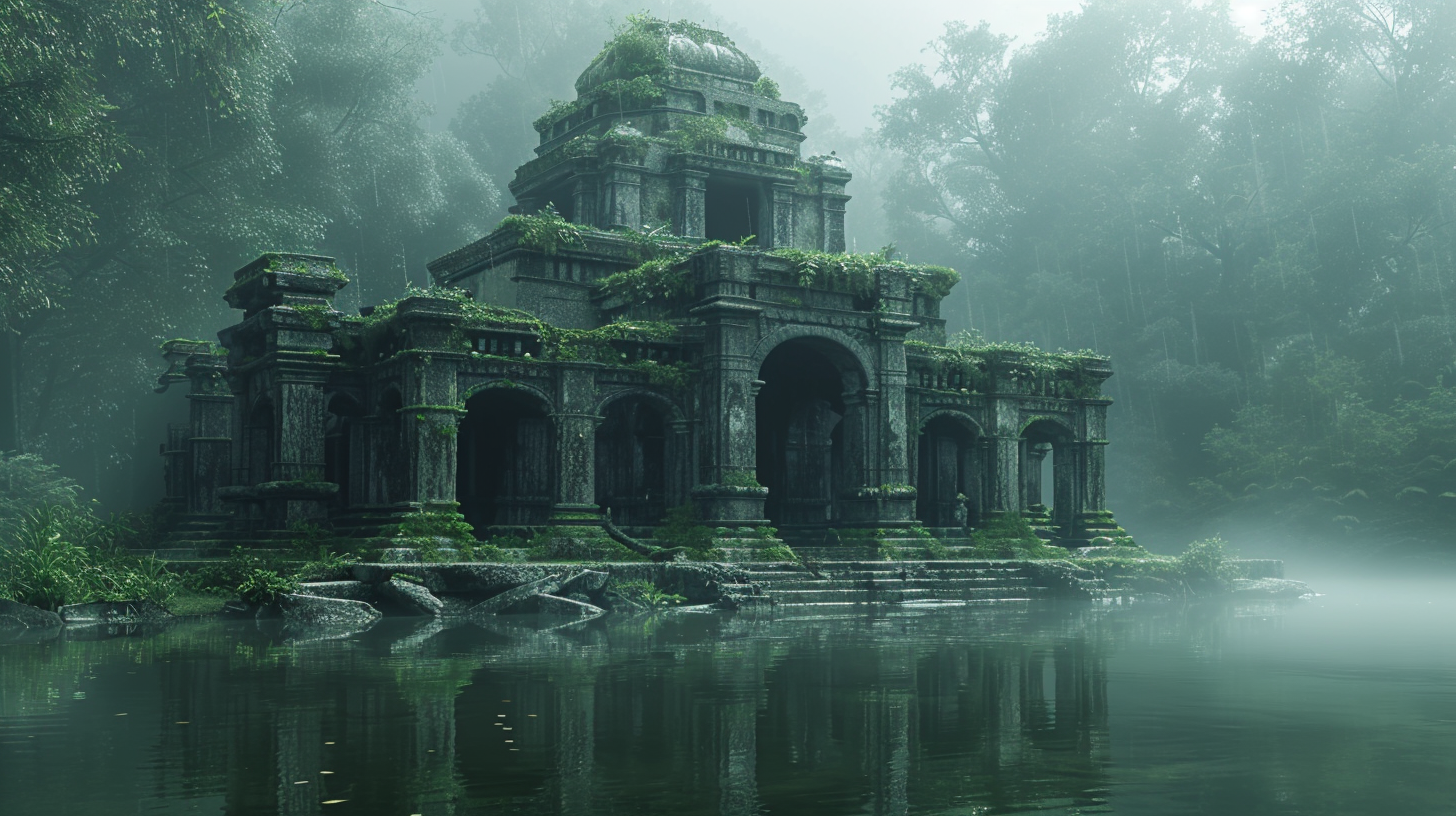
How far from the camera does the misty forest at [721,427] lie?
276 inches

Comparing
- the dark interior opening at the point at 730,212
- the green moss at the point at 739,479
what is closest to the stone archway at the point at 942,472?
the green moss at the point at 739,479

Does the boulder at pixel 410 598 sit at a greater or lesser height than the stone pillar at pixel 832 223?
lesser

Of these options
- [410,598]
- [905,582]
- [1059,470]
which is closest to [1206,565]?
[1059,470]

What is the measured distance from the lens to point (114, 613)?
16.0 metres

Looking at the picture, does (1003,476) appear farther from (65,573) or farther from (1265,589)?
(65,573)

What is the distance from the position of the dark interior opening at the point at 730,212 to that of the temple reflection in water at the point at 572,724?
18.2 meters

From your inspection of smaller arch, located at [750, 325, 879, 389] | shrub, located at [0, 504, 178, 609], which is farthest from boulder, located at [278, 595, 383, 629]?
smaller arch, located at [750, 325, 879, 389]

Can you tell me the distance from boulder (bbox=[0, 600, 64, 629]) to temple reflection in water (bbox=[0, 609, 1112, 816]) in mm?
3262

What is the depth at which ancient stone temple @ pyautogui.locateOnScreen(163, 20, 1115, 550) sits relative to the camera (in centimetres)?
2086

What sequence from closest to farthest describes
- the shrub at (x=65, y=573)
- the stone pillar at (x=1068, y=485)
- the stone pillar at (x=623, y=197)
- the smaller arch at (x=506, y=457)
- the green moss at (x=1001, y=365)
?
the shrub at (x=65, y=573) < the smaller arch at (x=506, y=457) < the green moss at (x=1001, y=365) < the stone pillar at (x=1068, y=485) < the stone pillar at (x=623, y=197)

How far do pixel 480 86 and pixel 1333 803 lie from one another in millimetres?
80465

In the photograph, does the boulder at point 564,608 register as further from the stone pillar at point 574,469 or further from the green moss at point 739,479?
the green moss at point 739,479

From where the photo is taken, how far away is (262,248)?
116 feet

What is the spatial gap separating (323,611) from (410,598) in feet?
3.73
